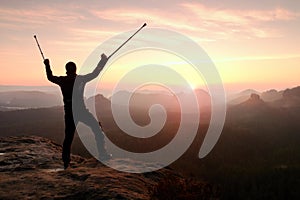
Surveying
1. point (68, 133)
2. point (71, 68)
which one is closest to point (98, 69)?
point (71, 68)

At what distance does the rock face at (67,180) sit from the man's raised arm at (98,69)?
2594mm

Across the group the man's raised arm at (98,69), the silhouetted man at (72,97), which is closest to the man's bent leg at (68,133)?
the silhouetted man at (72,97)

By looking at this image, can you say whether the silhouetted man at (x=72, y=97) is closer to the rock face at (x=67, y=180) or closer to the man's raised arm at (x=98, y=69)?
the man's raised arm at (x=98, y=69)

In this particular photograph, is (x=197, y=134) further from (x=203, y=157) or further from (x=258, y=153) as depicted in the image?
(x=203, y=157)

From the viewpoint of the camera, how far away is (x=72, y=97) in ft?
34.6

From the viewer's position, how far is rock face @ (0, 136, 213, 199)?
7531mm

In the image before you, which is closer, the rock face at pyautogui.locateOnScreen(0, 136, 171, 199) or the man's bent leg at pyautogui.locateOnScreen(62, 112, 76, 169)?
the rock face at pyautogui.locateOnScreen(0, 136, 171, 199)

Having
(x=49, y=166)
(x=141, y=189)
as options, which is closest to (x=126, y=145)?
(x=49, y=166)

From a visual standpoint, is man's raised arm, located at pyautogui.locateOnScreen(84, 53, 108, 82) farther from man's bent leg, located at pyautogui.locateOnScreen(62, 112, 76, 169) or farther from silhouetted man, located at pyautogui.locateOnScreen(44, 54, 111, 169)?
man's bent leg, located at pyautogui.locateOnScreen(62, 112, 76, 169)

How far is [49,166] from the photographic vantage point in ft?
35.8

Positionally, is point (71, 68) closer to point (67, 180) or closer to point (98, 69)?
point (98, 69)

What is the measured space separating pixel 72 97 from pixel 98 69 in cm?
118

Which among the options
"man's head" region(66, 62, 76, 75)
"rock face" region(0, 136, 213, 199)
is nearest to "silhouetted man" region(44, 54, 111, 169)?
"man's head" region(66, 62, 76, 75)

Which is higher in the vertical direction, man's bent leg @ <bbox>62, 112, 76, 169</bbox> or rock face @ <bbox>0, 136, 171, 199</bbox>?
man's bent leg @ <bbox>62, 112, 76, 169</bbox>
